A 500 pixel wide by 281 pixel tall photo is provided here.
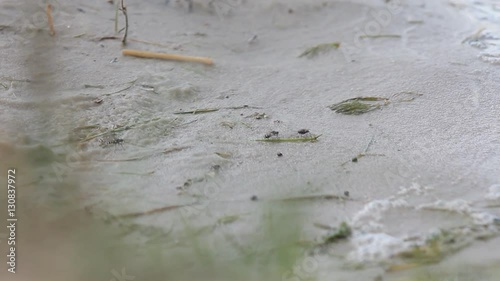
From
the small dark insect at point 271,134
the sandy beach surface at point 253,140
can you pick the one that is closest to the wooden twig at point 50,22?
the sandy beach surface at point 253,140

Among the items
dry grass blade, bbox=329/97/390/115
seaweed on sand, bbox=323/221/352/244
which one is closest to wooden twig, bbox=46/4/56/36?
dry grass blade, bbox=329/97/390/115

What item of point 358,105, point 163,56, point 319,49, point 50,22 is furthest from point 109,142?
point 319,49

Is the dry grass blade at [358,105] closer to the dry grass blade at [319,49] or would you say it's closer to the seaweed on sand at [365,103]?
the seaweed on sand at [365,103]

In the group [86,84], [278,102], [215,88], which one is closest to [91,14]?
[86,84]

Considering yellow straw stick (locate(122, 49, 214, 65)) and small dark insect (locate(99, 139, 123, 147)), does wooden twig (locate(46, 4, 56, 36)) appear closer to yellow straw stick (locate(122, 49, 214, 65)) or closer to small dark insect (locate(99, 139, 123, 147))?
yellow straw stick (locate(122, 49, 214, 65))

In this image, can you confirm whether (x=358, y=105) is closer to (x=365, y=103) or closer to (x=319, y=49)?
(x=365, y=103)

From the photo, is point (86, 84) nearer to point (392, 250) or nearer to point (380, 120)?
point (380, 120)
